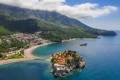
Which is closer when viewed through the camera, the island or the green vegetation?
the island

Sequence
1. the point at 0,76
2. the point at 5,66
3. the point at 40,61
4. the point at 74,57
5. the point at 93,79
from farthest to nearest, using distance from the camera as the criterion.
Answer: the point at 40,61
the point at 5,66
the point at 74,57
the point at 0,76
the point at 93,79

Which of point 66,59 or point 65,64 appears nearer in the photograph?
point 65,64

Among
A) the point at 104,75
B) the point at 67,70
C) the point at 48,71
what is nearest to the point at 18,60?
the point at 48,71

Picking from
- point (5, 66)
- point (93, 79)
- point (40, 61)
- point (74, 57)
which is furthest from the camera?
point (40, 61)

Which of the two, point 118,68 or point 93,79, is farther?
point 118,68

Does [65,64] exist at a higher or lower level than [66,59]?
lower

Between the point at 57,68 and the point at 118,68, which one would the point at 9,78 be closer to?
the point at 57,68

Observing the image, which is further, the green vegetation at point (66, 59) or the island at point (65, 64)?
the green vegetation at point (66, 59)
